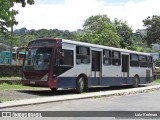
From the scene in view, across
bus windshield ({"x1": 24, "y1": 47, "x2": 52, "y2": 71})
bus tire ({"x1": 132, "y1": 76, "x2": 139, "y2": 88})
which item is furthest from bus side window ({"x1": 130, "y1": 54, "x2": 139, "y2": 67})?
bus windshield ({"x1": 24, "y1": 47, "x2": 52, "y2": 71})

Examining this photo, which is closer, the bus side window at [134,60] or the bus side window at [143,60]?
the bus side window at [134,60]

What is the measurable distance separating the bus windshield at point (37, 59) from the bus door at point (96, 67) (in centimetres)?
419

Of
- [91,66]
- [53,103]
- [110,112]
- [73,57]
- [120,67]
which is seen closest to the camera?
[110,112]

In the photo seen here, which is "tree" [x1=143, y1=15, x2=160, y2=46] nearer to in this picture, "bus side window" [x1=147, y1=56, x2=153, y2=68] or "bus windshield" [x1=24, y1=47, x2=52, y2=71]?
"bus side window" [x1=147, y1=56, x2=153, y2=68]

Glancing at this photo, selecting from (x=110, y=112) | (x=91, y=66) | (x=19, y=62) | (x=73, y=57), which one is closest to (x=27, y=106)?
(x=110, y=112)

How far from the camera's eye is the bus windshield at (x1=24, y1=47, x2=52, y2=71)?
20.0m

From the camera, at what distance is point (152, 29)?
59.9m

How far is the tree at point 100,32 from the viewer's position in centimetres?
7659

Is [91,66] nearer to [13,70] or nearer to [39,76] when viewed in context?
[39,76]

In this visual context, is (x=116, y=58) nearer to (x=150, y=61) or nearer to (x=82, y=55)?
(x=82, y=55)

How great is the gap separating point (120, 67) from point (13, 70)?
7800mm

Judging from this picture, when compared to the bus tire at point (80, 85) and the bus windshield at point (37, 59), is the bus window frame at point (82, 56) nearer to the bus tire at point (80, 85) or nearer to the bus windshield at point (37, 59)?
the bus tire at point (80, 85)

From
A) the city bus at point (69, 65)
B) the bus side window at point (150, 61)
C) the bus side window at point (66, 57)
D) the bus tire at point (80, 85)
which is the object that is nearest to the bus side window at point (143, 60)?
the bus side window at point (150, 61)

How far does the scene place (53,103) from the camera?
637 inches
